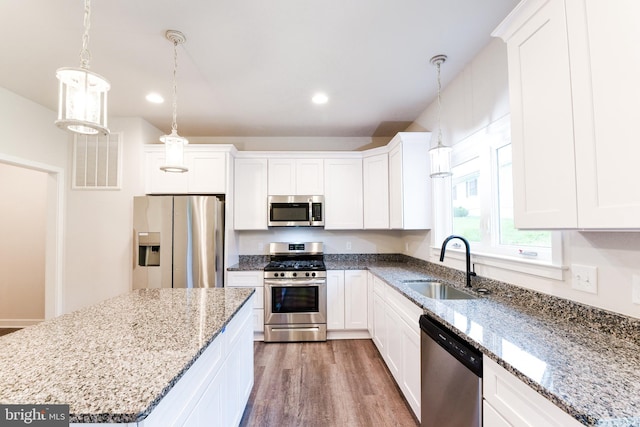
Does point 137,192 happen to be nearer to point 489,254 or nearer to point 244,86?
point 244,86

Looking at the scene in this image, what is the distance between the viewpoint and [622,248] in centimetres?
117

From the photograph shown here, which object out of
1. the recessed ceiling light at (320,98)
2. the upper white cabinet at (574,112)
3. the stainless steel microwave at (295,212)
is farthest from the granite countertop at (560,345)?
the recessed ceiling light at (320,98)

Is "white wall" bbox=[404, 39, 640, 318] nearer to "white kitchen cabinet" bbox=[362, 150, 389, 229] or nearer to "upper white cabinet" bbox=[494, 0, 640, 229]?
"upper white cabinet" bbox=[494, 0, 640, 229]

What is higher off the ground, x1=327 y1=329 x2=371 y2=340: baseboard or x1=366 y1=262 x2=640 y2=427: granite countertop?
x1=366 y1=262 x2=640 y2=427: granite countertop

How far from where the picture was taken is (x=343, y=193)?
3727 mm

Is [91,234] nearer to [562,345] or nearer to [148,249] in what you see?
[148,249]

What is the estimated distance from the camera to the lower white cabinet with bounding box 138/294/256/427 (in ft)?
3.10

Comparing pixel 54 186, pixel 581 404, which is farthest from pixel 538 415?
pixel 54 186

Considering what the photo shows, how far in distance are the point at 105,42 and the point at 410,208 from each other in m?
2.99

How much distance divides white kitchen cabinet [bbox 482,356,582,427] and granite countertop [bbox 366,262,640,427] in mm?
58

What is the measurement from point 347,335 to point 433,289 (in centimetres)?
147

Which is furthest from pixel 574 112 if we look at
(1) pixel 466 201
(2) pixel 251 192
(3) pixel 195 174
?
(3) pixel 195 174

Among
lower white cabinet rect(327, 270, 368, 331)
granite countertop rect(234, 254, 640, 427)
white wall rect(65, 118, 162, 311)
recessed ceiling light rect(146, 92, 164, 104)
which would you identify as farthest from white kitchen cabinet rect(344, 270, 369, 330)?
recessed ceiling light rect(146, 92, 164, 104)

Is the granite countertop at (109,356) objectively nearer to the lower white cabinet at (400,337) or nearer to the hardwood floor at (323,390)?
the hardwood floor at (323,390)
